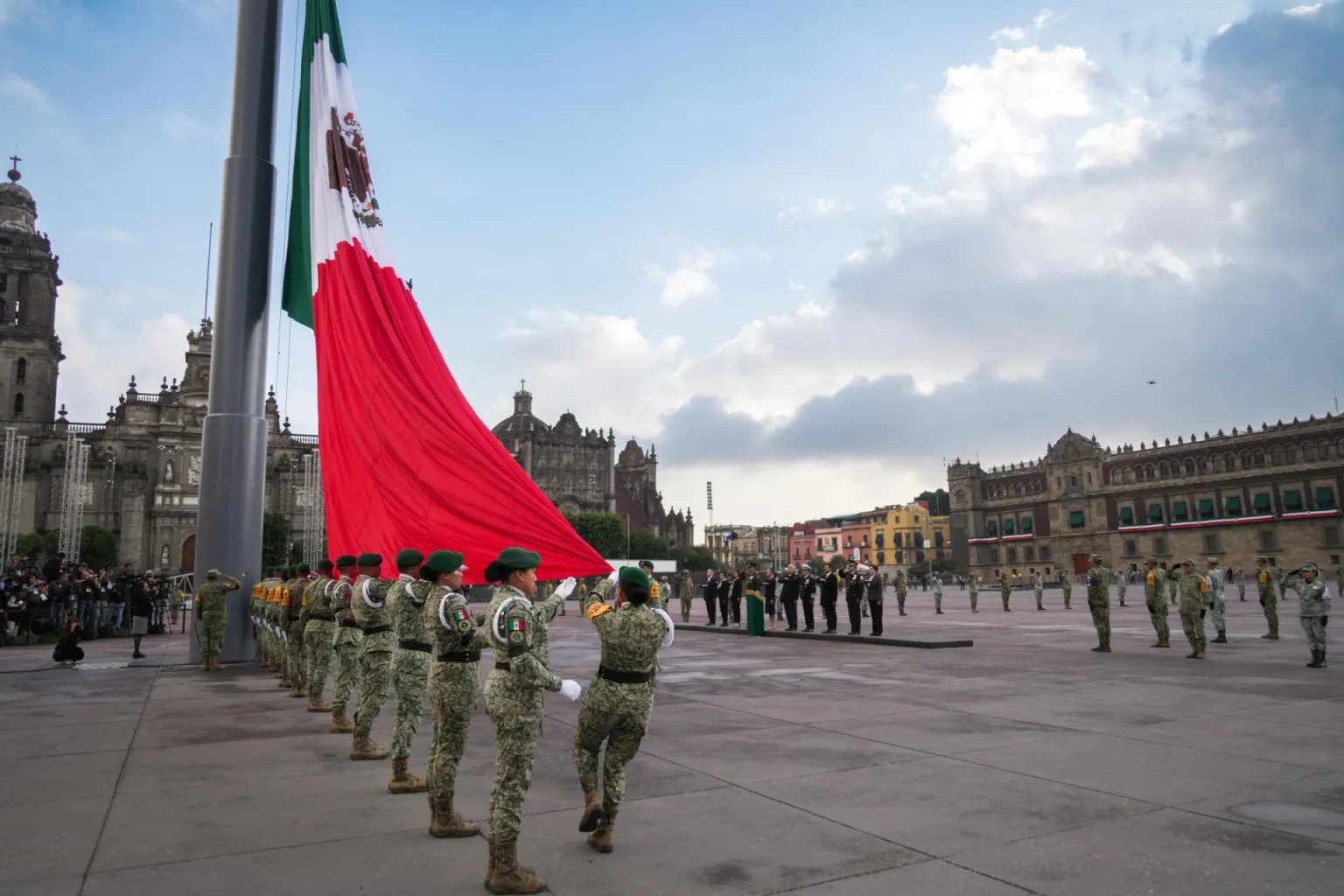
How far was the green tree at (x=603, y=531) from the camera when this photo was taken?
85.7 m

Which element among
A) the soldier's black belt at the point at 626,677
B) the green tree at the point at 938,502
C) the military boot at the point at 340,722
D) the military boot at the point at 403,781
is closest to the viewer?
the soldier's black belt at the point at 626,677

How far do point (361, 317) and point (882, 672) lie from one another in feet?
33.9

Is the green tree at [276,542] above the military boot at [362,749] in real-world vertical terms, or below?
above

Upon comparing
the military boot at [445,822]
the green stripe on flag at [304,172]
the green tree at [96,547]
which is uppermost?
the green stripe on flag at [304,172]

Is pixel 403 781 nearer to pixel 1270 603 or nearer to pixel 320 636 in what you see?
pixel 320 636

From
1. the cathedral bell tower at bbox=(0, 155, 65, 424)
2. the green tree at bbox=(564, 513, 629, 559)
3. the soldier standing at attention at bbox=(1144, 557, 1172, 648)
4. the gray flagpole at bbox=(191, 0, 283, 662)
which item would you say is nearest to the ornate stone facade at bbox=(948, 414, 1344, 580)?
the green tree at bbox=(564, 513, 629, 559)

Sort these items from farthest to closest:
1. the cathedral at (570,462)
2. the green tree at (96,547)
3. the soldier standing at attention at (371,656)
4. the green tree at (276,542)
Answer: the cathedral at (570,462) < the green tree at (276,542) < the green tree at (96,547) < the soldier standing at attention at (371,656)

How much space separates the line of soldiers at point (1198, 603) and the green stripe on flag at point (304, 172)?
1517 centimetres

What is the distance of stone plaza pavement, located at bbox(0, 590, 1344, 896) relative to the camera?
186 inches

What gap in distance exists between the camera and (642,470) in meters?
116

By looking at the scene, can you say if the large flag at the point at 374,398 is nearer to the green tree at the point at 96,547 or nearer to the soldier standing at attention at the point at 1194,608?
the soldier standing at attention at the point at 1194,608

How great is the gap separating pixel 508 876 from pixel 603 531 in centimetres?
8357

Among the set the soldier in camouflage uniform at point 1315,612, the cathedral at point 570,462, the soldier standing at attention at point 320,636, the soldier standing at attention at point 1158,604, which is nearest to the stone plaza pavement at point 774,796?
the soldier standing at attention at point 320,636

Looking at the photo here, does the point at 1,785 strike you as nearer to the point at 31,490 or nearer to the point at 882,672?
the point at 882,672
